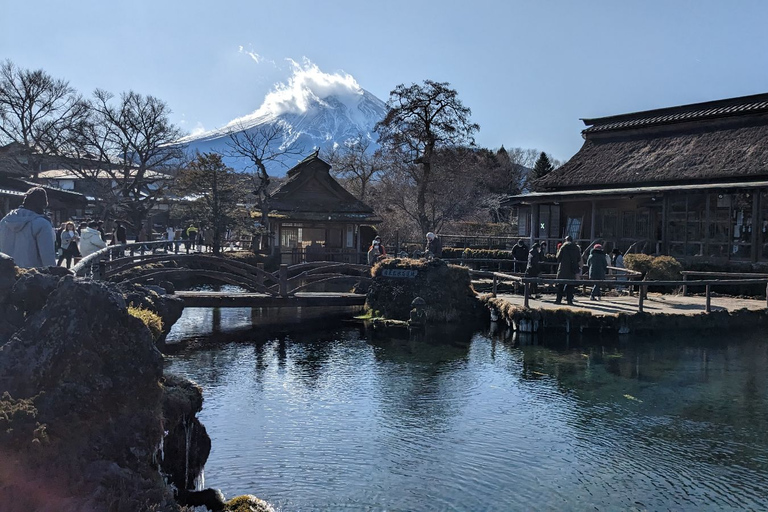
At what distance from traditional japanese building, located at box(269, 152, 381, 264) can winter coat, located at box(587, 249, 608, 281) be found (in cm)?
1494

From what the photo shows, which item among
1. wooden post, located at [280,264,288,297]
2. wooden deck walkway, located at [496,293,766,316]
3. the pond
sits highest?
wooden post, located at [280,264,288,297]

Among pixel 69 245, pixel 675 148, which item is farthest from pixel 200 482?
pixel 675 148

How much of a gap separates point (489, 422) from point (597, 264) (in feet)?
29.2

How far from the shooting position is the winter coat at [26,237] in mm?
7371

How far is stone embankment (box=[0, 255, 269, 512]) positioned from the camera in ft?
13.9

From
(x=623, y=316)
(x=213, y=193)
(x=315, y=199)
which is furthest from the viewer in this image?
(x=213, y=193)

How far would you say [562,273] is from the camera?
17000mm

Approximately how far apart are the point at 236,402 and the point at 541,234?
2400cm

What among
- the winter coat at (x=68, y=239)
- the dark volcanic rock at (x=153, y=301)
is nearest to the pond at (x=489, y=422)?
the dark volcanic rock at (x=153, y=301)

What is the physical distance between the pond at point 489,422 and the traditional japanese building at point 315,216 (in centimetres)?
1605

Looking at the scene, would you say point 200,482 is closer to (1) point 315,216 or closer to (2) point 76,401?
(2) point 76,401

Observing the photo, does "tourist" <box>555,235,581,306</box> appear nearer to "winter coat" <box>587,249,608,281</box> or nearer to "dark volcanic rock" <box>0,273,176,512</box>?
"winter coat" <box>587,249,608,281</box>

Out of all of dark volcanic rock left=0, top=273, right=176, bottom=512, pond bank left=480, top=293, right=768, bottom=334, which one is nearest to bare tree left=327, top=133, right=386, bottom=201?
pond bank left=480, top=293, right=768, bottom=334

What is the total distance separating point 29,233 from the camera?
24.3ft
